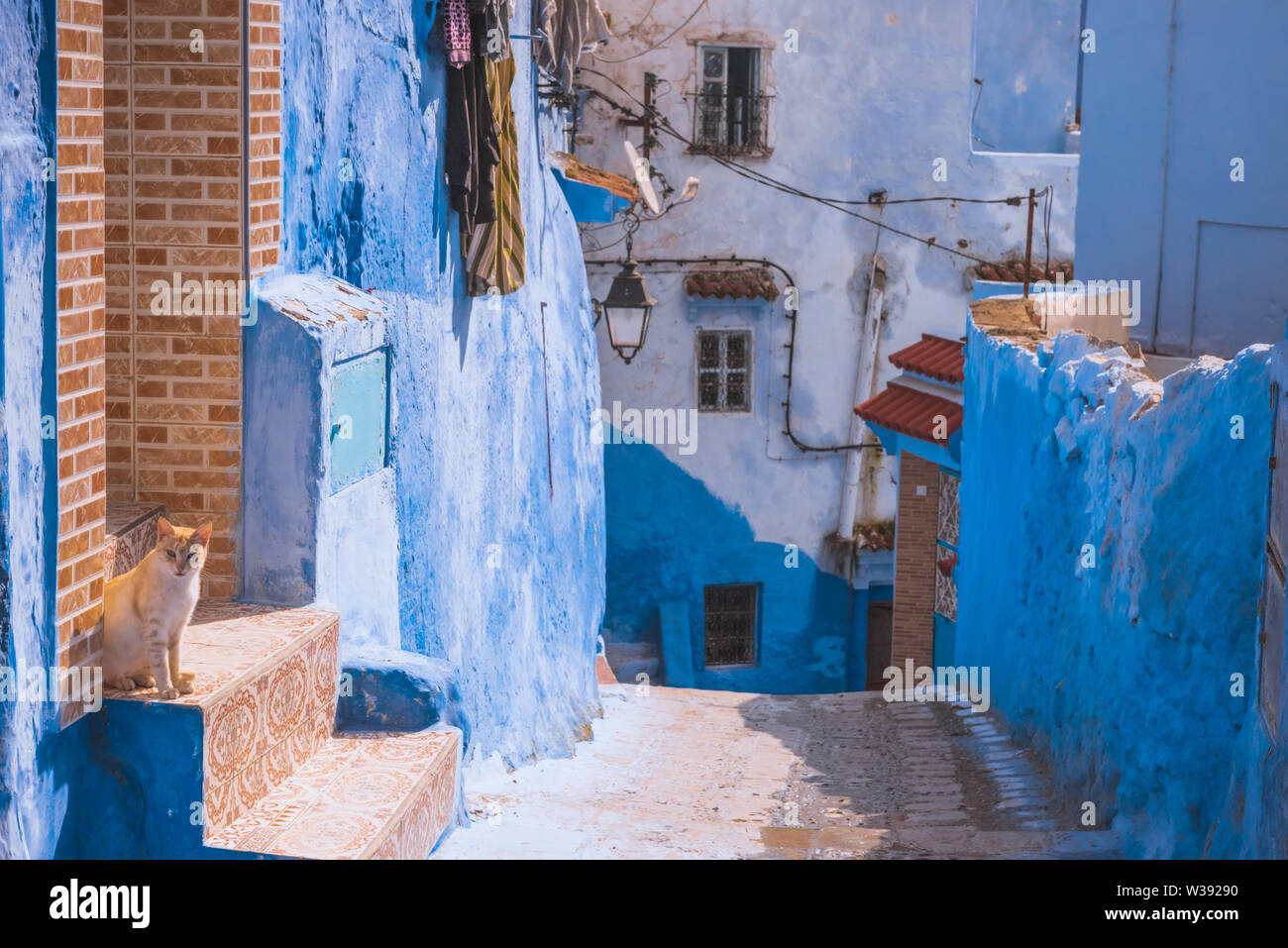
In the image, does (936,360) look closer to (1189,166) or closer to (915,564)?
(915,564)

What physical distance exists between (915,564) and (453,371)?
850 centimetres

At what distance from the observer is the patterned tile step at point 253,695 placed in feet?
14.0

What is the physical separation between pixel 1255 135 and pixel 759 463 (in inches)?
332

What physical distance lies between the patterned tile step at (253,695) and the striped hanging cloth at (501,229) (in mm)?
3337

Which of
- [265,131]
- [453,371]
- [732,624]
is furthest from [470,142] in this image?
[732,624]

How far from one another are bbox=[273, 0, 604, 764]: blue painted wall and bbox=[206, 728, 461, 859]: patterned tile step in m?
0.46

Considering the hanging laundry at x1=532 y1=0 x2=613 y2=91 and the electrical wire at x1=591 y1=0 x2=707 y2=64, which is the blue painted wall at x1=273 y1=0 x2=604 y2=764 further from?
the electrical wire at x1=591 y1=0 x2=707 y2=64

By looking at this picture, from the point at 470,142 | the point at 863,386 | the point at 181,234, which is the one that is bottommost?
the point at 863,386

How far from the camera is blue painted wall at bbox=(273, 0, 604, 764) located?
5844 mm

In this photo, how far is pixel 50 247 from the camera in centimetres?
404

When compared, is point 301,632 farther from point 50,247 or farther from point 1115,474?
point 1115,474

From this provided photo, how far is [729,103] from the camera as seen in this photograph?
711 inches

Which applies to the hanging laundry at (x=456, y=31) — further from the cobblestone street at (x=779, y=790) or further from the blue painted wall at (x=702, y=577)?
the blue painted wall at (x=702, y=577)

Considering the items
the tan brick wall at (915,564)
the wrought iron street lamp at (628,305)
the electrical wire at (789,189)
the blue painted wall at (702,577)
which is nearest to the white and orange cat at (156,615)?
the wrought iron street lamp at (628,305)
